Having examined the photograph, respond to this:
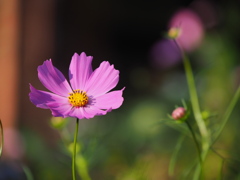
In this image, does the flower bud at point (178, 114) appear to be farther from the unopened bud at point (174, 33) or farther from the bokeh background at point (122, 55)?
the bokeh background at point (122, 55)

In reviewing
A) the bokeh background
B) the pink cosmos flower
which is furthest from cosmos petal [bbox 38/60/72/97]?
the bokeh background

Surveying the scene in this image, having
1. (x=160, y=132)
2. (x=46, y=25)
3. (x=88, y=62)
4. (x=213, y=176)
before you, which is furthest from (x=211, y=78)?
(x=88, y=62)

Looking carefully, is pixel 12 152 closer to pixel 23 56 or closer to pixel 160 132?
pixel 23 56

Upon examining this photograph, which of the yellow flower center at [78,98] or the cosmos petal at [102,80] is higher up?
the cosmos petal at [102,80]

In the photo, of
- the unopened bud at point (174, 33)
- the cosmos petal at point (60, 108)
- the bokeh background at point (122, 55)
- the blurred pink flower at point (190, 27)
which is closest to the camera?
the cosmos petal at point (60, 108)

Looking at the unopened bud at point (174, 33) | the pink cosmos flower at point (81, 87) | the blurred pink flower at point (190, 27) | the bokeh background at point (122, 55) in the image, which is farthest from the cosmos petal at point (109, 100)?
the blurred pink flower at point (190, 27)

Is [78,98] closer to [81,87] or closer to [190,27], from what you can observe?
[81,87]

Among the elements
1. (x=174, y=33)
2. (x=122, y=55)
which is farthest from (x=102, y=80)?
(x=122, y=55)
